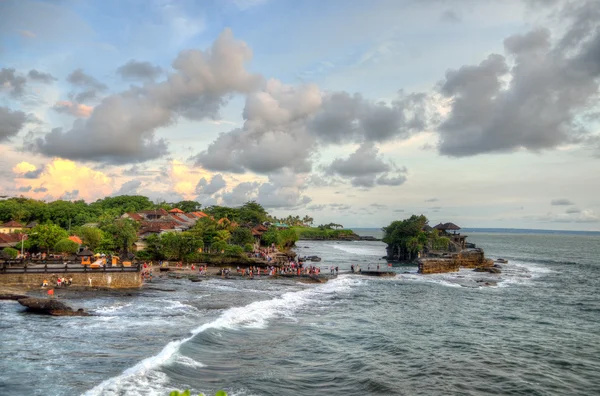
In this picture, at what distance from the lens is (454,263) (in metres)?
70.5

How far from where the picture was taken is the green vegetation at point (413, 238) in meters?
82.5

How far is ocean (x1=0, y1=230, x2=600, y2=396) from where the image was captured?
17.2 m

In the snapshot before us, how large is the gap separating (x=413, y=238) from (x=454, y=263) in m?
13.6

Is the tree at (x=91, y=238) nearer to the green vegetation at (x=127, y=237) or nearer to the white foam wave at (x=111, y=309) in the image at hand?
the green vegetation at (x=127, y=237)

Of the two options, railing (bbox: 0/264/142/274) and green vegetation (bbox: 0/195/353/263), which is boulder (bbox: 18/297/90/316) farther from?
green vegetation (bbox: 0/195/353/263)

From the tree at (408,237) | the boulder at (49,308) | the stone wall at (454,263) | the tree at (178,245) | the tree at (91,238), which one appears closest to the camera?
the boulder at (49,308)

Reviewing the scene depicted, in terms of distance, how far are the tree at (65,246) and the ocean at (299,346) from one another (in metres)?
21.5

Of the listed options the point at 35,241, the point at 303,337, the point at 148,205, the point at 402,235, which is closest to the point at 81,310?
the point at 303,337

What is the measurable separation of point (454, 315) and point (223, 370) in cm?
2183

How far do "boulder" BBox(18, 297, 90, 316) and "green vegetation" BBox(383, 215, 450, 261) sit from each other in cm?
6710

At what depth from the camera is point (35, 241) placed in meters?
55.2

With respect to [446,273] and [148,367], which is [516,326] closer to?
[148,367]

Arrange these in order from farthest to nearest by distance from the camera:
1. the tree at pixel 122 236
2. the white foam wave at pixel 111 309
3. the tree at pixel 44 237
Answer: the tree at pixel 122 236, the tree at pixel 44 237, the white foam wave at pixel 111 309

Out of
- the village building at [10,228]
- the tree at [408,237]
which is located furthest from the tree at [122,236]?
the tree at [408,237]
